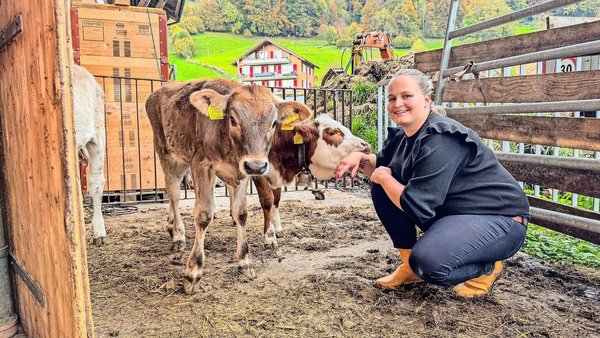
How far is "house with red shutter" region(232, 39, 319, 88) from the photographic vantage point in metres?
29.0

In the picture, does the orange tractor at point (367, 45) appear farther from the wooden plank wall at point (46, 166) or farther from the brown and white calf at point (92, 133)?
the wooden plank wall at point (46, 166)

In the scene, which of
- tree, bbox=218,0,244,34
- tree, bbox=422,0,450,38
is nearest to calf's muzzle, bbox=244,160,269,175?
tree, bbox=422,0,450,38

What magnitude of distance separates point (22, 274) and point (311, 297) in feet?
5.69

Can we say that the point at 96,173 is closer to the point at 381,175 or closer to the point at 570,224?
the point at 381,175

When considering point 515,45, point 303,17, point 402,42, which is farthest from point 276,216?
point 303,17

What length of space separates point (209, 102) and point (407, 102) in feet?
4.90

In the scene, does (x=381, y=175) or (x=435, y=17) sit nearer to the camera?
(x=381, y=175)

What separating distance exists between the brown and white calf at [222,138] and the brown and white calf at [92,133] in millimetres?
1177

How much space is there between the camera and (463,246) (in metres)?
2.59

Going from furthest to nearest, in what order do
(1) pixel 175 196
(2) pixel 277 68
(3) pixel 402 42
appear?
1. (3) pixel 402 42
2. (2) pixel 277 68
3. (1) pixel 175 196

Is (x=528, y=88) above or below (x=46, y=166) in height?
above

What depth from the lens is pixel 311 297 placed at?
307 centimetres

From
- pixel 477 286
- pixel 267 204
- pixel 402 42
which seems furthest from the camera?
pixel 402 42

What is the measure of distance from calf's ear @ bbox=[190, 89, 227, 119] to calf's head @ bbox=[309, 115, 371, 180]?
142 centimetres
